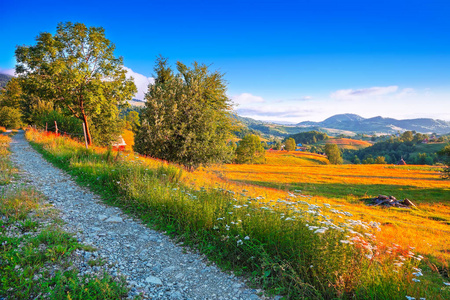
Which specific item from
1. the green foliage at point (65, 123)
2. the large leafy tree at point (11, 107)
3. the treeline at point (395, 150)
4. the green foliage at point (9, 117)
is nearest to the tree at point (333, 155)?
the treeline at point (395, 150)

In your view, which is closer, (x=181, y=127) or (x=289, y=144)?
(x=181, y=127)

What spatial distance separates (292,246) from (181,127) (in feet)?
50.6

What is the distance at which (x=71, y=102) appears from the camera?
20.7 metres

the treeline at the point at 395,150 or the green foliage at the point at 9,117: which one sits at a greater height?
the green foliage at the point at 9,117

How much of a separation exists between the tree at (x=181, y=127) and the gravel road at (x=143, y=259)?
11177 mm

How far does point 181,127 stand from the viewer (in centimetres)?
1831

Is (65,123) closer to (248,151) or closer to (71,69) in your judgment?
(71,69)

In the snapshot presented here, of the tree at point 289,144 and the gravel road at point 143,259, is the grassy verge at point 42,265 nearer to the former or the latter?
the gravel road at point 143,259

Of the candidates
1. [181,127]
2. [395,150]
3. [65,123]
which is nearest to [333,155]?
[395,150]

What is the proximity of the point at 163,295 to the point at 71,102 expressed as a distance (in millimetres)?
23239

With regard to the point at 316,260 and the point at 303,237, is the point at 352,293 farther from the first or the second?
the point at 303,237

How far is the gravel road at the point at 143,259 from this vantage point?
3.73 m

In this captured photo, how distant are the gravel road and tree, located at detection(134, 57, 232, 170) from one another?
11.2 metres

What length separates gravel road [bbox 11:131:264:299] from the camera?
3.73 metres
